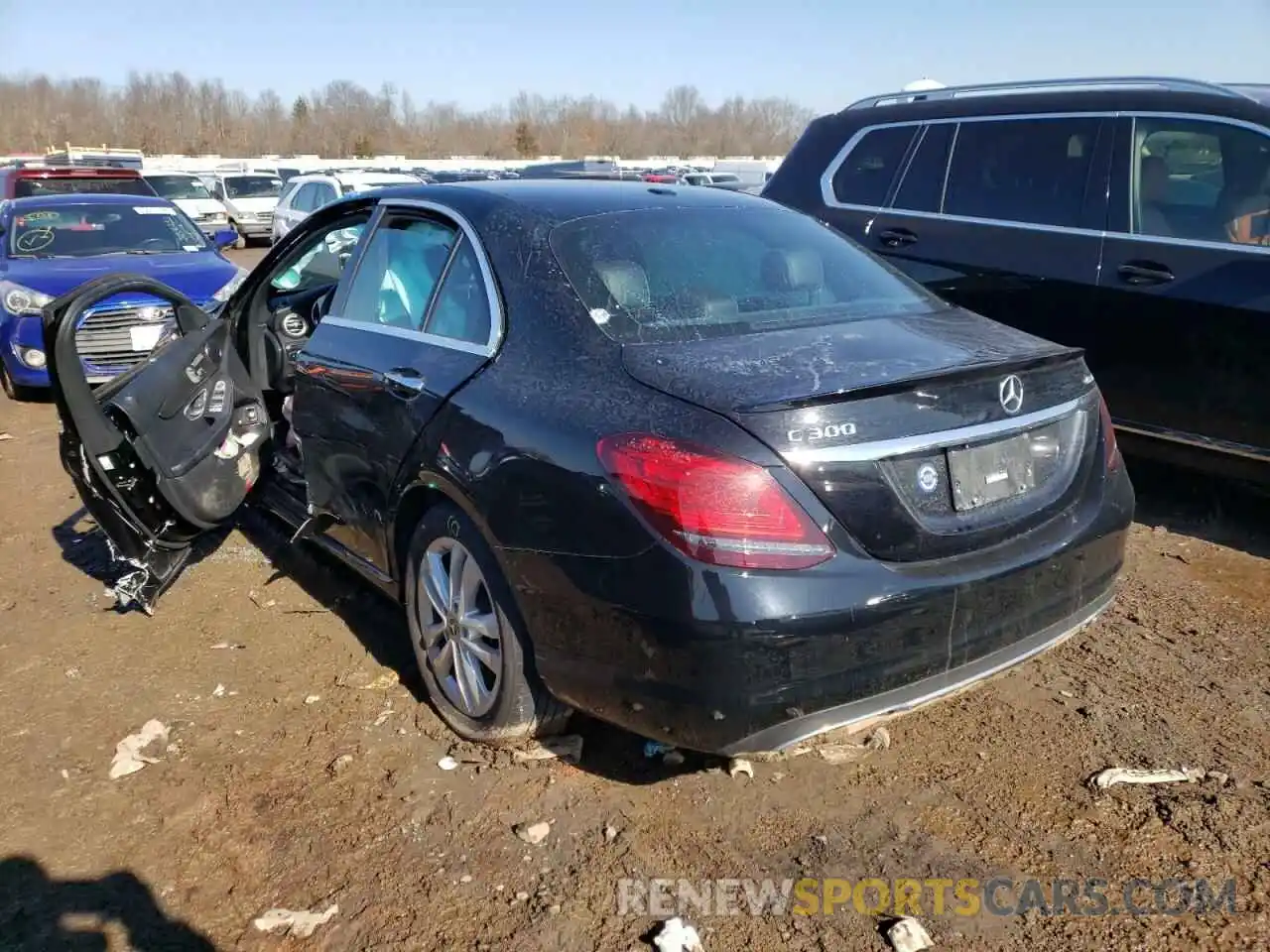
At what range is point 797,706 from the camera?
2383mm

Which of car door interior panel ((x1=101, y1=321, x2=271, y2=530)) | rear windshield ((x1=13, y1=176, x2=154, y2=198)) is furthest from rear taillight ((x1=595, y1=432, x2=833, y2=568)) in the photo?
rear windshield ((x1=13, y1=176, x2=154, y2=198))

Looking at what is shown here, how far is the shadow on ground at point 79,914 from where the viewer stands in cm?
247

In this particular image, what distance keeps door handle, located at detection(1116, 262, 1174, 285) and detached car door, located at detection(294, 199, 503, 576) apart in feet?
10.2

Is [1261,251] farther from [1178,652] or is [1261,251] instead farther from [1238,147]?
[1178,652]

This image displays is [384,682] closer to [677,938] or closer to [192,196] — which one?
[677,938]

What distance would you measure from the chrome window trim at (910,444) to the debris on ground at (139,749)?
7.60ft

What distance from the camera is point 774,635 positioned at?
231cm

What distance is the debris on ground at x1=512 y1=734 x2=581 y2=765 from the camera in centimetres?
318

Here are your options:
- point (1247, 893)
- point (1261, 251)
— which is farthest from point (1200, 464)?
point (1247, 893)

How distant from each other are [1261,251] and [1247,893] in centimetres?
292

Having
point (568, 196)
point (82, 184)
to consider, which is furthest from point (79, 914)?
point (82, 184)

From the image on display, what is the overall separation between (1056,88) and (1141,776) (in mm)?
3683

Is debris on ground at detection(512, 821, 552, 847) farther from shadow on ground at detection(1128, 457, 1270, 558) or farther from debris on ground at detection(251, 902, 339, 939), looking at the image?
shadow on ground at detection(1128, 457, 1270, 558)

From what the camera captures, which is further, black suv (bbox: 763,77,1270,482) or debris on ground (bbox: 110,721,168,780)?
black suv (bbox: 763,77,1270,482)
